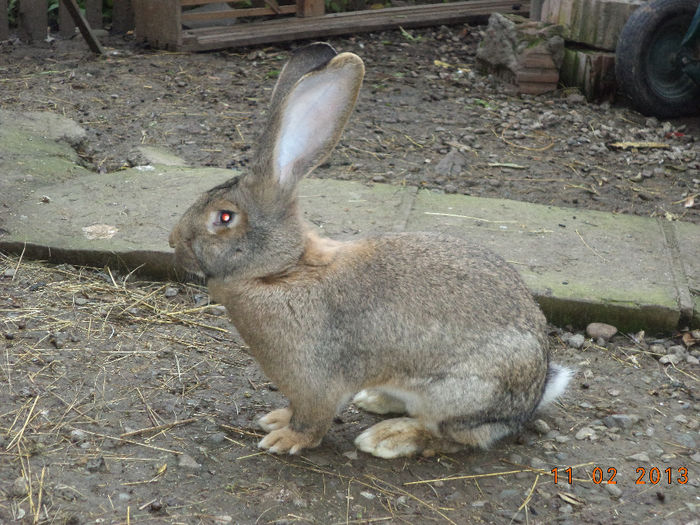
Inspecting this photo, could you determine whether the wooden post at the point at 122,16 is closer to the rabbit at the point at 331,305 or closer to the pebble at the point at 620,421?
the rabbit at the point at 331,305

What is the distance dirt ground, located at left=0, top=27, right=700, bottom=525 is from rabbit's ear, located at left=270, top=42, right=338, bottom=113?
138 cm

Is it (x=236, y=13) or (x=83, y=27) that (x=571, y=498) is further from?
(x=236, y=13)

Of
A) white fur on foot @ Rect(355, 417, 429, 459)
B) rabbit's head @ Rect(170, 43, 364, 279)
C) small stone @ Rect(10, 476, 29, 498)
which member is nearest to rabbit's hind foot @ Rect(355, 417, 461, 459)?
white fur on foot @ Rect(355, 417, 429, 459)

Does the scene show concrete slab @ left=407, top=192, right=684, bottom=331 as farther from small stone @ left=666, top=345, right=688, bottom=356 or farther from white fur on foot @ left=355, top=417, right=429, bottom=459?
white fur on foot @ left=355, top=417, right=429, bottom=459

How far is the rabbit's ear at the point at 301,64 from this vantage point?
10.8ft

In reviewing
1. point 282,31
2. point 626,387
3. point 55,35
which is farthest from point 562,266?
point 55,35

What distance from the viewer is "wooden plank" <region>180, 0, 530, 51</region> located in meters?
8.77

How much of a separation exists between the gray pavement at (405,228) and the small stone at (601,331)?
5 cm

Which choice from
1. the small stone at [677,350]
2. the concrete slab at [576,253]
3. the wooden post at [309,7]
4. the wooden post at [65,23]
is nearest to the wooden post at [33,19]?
the wooden post at [65,23]

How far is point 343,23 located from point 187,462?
6.96 m

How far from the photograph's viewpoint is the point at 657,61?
7.86 m

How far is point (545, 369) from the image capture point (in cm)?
352

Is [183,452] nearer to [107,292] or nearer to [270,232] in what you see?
[270,232]

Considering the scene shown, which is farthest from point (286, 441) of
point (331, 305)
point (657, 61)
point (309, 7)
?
point (309, 7)
